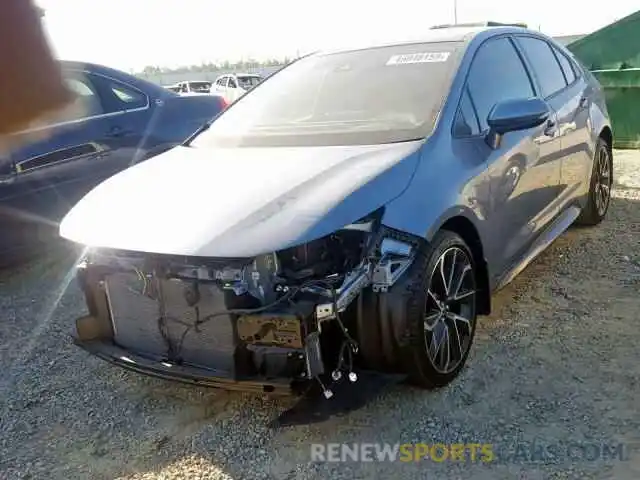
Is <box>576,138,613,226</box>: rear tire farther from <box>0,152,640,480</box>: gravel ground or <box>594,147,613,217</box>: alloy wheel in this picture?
<box>0,152,640,480</box>: gravel ground

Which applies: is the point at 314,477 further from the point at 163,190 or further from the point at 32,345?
the point at 32,345

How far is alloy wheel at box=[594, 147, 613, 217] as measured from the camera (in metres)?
5.05

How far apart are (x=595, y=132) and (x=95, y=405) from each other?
3992mm

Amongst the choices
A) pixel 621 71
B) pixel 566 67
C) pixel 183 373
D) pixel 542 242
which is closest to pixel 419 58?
pixel 542 242

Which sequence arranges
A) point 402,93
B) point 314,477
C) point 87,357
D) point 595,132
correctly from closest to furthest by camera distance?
point 314,477, point 402,93, point 87,357, point 595,132

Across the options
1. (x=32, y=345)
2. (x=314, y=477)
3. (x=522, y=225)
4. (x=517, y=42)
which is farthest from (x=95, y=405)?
(x=517, y=42)

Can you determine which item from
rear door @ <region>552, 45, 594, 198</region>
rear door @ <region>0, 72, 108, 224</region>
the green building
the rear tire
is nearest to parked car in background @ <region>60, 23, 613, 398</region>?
rear door @ <region>552, 45, 594, 198</region>

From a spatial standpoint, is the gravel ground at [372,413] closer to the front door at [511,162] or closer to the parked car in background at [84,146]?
the front door at [511,162]

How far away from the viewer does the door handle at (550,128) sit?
380 cm

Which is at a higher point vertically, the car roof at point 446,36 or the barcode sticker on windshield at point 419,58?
the car roof at point 446,36

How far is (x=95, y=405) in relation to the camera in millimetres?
3047

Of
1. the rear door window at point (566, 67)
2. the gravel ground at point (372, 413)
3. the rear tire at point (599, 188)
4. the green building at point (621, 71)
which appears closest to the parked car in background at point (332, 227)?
the gravel ground at point (372, 413)

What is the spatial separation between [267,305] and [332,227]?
0.39 meters

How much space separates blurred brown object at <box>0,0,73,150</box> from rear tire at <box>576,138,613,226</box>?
4.17 meters
